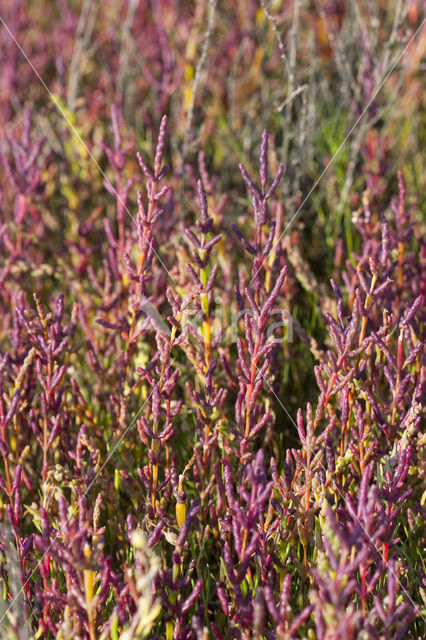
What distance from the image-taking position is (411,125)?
10.9 feet

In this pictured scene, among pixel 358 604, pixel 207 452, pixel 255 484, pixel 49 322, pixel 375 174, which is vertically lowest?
pixel 358 604

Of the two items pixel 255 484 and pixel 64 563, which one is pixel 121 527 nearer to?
pixel 64 563

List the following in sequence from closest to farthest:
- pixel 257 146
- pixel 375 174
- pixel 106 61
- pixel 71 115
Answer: pixel 375 174 < pixel 71 115 < pixel 257 146 < pixel 106 61

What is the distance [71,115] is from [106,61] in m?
1.24

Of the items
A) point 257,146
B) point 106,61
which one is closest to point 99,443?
point 257,146

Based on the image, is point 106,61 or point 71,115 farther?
point 106,61

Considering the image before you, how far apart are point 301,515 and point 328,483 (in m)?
0.10

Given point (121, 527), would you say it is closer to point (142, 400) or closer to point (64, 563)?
point (142, 400)

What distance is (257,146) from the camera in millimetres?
3199

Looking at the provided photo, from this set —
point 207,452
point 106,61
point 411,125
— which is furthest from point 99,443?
point 106,61

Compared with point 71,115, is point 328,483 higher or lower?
lower

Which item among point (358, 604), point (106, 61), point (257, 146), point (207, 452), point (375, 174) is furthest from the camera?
point (106, 61)

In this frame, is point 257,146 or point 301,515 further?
point 257,146

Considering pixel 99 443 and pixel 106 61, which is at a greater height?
pixel 106 61
